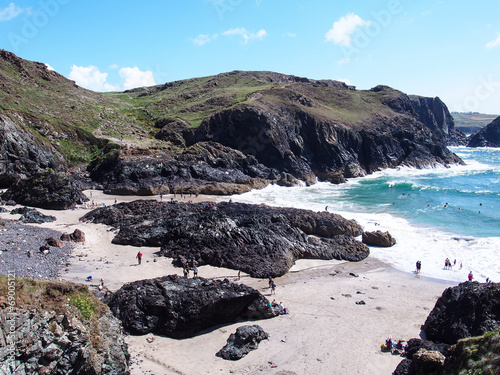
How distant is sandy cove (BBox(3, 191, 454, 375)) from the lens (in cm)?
1328

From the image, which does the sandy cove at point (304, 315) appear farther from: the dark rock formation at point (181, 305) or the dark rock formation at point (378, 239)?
the dark rock formation at point (378, 239)

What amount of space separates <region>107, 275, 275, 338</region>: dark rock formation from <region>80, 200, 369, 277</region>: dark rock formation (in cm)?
543

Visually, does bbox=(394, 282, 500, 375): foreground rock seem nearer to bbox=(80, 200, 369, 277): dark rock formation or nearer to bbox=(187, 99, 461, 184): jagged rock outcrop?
bbox=(80, 200, 369, 277): dark rock formation

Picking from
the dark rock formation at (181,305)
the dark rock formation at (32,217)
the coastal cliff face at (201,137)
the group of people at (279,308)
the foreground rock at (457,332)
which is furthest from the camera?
the coastal cliff face at (201,137)

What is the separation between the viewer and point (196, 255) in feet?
76.0

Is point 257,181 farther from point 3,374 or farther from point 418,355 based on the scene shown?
point 3,374

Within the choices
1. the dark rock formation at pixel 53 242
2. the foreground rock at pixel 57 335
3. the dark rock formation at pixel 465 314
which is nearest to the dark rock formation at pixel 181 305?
the foreground rock at pixel 57 335

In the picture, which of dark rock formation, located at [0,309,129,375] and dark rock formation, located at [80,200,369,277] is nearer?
dark rock formation, located at [0,309,129,375]

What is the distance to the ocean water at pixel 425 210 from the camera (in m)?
26.4

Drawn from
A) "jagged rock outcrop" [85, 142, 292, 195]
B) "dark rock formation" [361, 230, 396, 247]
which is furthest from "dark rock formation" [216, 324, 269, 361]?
"jagged rock outcrop" [85, 142, 292, 195]

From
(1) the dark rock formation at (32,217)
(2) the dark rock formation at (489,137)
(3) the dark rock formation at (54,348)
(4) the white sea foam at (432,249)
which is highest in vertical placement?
(2) the dark rock formation at (489,137)

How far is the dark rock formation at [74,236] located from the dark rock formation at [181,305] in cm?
1050

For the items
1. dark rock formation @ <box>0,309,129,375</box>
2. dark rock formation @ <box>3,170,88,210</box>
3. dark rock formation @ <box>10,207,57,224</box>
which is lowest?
dark rock formation @ <box>0,309,129,375</box>

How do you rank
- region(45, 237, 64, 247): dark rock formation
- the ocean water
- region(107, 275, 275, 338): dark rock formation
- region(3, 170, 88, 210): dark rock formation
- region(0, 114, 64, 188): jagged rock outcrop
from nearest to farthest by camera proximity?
region(107, 275, 275, 338): dark rock formation, region(45, 237, 64, 247): dark rock formation, the ocean water, region(3, 170, 88, 210): dark rock formation, region(0, 114, 64, 188): jagged rock outcrop
